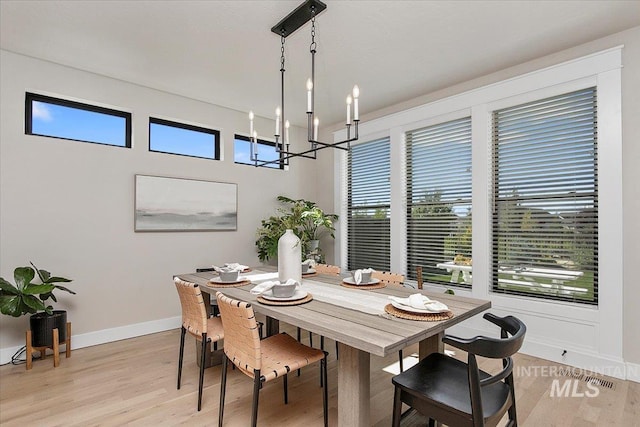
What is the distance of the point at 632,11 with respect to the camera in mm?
2520

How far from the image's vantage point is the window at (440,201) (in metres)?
3.76

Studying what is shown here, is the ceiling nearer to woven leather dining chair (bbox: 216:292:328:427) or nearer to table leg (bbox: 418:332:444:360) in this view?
woven leather dining chair (bbox: 216:292:328:427)

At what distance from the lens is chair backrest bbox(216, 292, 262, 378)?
174 cm

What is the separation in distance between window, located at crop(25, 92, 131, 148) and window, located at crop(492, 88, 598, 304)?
13.5ft

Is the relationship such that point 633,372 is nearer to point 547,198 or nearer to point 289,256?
point 547,198

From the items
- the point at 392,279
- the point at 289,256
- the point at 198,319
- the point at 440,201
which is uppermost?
the point at 440,201

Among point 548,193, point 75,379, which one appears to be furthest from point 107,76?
point 548,193

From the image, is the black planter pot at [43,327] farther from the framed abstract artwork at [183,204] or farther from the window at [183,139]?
the window at [183,139]

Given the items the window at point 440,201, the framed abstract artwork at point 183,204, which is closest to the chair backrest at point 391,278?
the window at point 440,201

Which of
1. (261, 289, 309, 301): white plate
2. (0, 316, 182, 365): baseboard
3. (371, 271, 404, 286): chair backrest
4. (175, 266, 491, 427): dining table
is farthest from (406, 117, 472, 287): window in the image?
(0, 316, 182, 365): baseboard

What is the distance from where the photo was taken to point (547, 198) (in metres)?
3.16

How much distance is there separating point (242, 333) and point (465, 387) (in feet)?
3.73

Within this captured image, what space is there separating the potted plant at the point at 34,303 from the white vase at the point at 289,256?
2.14 metres

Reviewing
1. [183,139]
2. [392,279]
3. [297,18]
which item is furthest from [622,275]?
[183,139]
